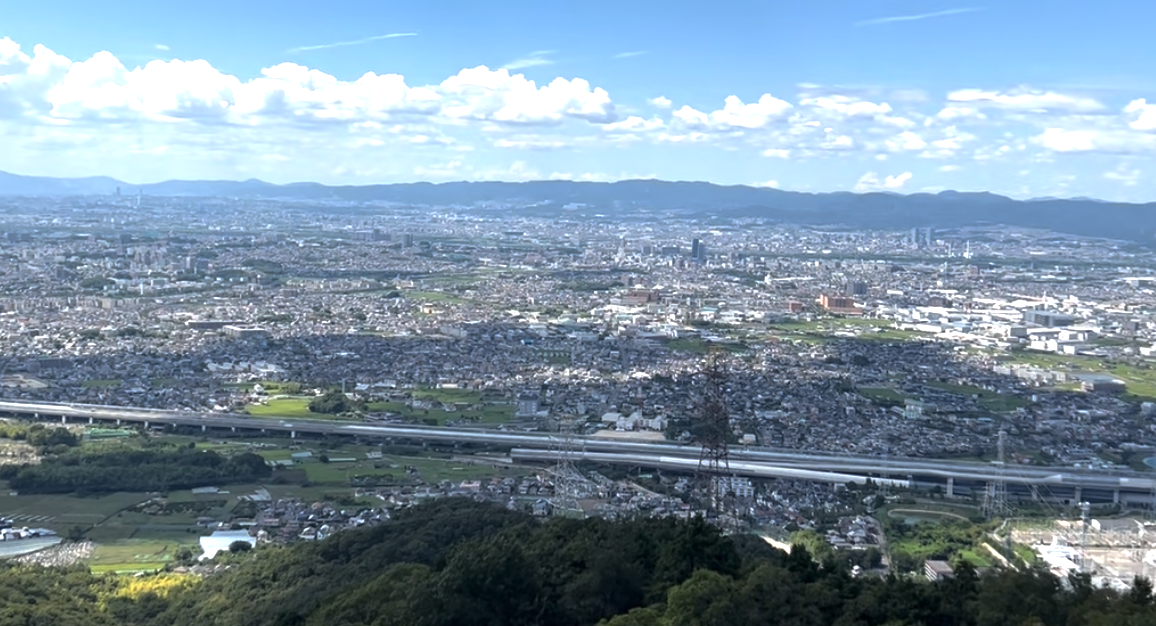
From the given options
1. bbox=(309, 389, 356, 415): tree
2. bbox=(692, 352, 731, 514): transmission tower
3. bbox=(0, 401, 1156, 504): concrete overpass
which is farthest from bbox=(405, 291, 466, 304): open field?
bbox=(692, 352, 731, 514): transmission tower

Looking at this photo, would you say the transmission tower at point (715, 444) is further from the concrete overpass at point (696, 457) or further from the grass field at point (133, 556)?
the grass field at point (133, 556)

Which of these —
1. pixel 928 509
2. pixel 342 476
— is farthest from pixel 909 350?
pixel 342 476

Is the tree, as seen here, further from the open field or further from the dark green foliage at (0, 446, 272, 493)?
the open field

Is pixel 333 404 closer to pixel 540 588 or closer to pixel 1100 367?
pixel 540 588

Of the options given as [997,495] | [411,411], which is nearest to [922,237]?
[411,411]

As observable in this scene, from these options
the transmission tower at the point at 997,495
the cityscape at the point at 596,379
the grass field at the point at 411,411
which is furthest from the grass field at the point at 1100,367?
the grass field at the point at 411,411

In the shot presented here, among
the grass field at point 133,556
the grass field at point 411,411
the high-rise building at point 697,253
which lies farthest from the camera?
the high-rise building at point 697,253
